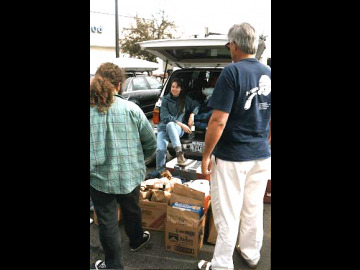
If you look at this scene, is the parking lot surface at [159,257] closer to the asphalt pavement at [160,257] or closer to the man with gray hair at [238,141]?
the asphalt pavement at [160,257]

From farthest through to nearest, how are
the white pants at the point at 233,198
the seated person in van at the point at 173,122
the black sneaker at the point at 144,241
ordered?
the seated person in van at the point at 173,122
the black sneaker at the point at 144,241
the white pants at the point at 233,198

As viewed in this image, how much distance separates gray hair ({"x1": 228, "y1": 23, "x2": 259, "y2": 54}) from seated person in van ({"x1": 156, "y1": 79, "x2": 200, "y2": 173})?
2105mm

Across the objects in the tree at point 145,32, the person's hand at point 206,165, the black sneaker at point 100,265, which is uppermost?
the tree at point 145,32

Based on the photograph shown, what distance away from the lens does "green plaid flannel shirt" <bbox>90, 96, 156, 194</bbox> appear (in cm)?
200

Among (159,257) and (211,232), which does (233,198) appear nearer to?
Answer: (211,232)

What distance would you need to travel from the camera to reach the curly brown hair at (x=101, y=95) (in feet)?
6.50

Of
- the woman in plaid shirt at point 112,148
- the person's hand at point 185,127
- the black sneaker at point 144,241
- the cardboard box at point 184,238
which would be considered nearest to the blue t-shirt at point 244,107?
the woman in plaid shirt at point 112,148

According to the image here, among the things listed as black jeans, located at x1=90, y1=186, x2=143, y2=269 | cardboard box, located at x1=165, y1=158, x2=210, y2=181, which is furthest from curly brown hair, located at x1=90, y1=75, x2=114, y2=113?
cardboard box, located at x1=165, y1=158, x2=210, y2=181

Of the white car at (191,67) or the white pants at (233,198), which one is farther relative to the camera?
the white car at (191,67)

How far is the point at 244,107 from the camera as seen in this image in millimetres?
1979
